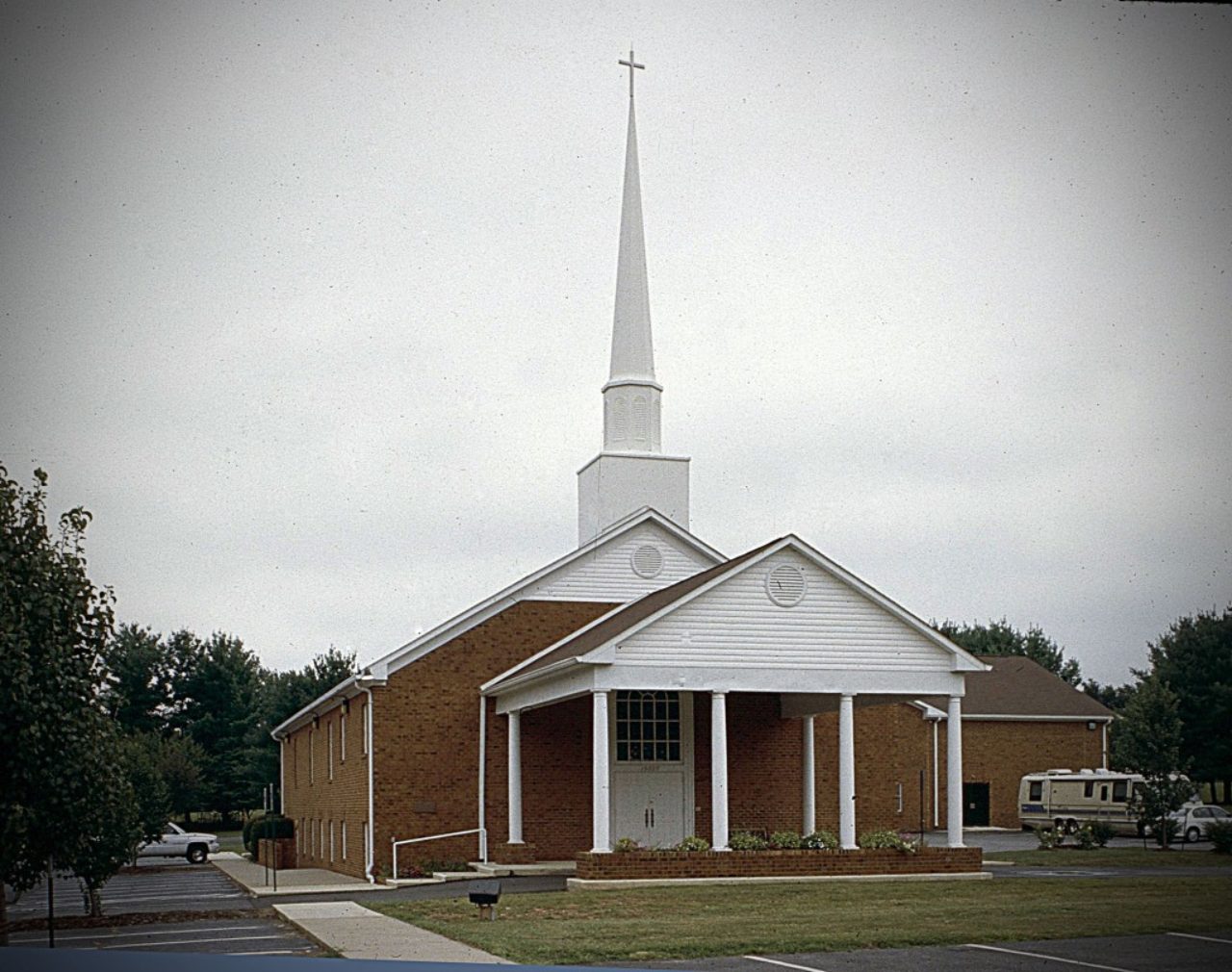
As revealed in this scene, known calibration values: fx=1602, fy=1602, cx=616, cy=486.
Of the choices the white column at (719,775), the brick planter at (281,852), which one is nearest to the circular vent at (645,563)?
the white column at (719,775)

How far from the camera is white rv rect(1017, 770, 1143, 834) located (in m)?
38.1

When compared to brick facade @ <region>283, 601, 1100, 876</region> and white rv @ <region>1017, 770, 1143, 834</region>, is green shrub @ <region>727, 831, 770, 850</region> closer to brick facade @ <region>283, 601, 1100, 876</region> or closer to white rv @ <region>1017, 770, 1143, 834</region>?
brick facade @ <region>283, 601, 1100, 876</region>

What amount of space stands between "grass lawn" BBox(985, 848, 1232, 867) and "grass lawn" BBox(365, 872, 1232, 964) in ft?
14.9

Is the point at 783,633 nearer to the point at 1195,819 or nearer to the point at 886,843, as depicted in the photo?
the point at 886,843

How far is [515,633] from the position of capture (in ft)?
94.3

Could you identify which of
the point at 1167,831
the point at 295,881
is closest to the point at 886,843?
the point at 295,881

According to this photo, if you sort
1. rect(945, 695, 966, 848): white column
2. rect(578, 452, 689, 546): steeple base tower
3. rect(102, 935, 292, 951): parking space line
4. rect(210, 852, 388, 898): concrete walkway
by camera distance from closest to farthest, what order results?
rect(102, 935, 292, 951): parking space line < rect(945, 695, 966, 848): white column < rect(210, 852, 388, 898): concrete walkway < rect(578, 452, 689, 546): steeple base tower

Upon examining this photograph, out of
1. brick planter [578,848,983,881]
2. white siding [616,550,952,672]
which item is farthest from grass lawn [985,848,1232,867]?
white siding [616,550,952,672]

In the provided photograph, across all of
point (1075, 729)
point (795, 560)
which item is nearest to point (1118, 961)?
point (795, 560)

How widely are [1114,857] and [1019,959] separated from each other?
16.2 m

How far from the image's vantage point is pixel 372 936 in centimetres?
1647

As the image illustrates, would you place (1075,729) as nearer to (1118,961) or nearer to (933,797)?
(933,797)

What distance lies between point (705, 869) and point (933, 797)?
20062 mm

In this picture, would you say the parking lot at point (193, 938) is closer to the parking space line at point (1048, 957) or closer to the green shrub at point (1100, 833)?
the parking space line at point (1048, 957)
